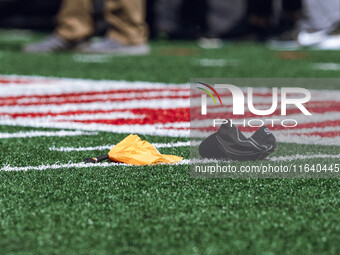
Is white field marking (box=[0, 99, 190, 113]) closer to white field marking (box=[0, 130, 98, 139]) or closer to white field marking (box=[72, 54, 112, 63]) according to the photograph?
white field marking (box=[0, 130, 98, 139])

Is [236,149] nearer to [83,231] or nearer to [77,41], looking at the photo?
[83,231]

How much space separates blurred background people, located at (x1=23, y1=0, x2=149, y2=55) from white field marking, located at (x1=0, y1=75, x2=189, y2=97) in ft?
6.84

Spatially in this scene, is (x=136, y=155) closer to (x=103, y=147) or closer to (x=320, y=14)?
(x=103, y=147)

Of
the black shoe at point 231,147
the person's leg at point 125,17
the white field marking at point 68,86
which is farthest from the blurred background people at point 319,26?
the black shoe at point 231,147

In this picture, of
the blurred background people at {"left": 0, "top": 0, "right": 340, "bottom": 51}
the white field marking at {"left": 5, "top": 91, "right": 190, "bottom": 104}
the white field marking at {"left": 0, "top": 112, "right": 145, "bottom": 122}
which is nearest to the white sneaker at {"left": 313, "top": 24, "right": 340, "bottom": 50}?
the blurred background people at {"left": 0, "top": 0, "right": 340, "bottom": 51}

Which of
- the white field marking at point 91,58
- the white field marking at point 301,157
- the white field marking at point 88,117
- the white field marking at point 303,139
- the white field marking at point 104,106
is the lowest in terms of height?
the white field marking at point 91,58

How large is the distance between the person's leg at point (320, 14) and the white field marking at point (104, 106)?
510cm

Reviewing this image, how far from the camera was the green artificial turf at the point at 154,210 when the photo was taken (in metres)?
1.80

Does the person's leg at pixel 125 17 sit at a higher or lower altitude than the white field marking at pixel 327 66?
higher

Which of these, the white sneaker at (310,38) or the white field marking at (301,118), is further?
the white sneaker at (310,38)

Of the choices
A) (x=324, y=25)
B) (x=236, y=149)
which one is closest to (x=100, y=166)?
(x=236, y=149)

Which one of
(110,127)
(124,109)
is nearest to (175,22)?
(124,109)

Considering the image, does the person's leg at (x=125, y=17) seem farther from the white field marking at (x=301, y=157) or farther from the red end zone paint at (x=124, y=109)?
the white field marking at (x=301, y=157)

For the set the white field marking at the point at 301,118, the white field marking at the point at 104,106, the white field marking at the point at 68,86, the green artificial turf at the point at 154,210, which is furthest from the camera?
the white field marking at the point at 68,86
